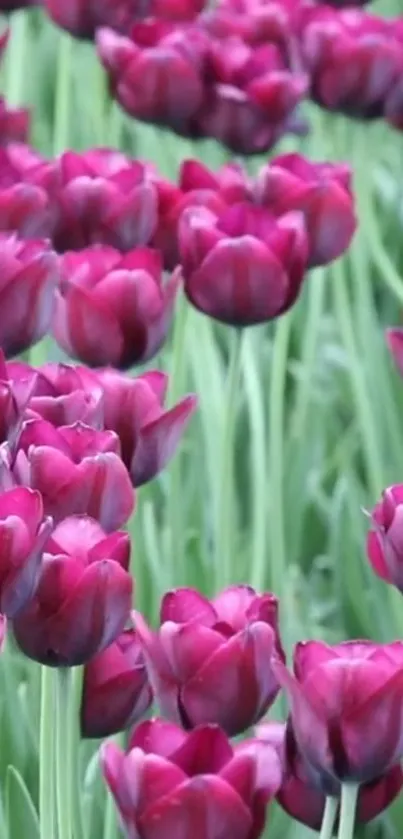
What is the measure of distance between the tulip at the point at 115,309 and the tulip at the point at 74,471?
0.17m

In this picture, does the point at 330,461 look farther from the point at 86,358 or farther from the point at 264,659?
the point at 264,659

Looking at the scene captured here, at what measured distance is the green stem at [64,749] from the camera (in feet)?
1.45

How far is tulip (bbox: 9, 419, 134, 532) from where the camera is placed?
18.2 inches

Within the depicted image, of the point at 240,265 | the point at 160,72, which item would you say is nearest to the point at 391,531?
the point at 240,265

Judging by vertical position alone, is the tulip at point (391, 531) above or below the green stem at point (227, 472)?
above

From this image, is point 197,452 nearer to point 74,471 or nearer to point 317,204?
point 317,204

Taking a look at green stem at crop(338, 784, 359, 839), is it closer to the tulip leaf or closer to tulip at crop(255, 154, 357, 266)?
the tulip leaf

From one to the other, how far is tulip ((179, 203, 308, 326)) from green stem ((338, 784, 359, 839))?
290mm

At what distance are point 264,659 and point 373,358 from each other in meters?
0.68

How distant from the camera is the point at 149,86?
A: 896 mm

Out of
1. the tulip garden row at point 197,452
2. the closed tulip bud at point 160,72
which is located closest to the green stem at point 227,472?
the tulip garden row at point 197,452

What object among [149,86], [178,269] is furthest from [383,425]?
[178,269]

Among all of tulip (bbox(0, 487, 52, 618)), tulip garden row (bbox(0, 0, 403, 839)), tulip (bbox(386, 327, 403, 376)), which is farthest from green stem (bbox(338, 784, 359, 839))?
tulip (bbox(386, 327, 403, 376))

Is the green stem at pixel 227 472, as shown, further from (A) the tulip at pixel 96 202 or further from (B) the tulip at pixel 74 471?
(B) the tulip at pixel 74 471
